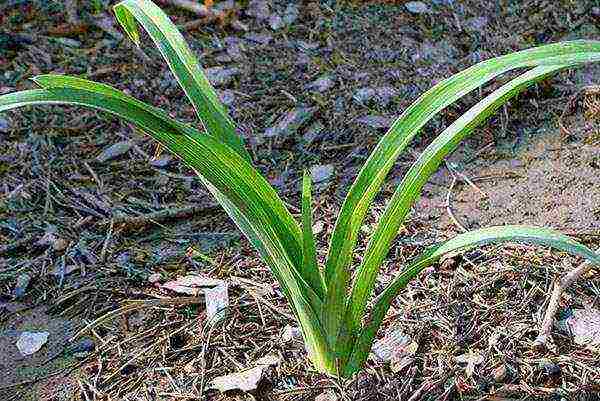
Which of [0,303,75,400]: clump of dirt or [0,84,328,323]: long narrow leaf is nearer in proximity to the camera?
[0,84,328,323]: long narrow leaf

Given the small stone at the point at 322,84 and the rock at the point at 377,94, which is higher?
the rock at the point at 377,94

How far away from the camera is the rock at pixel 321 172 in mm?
1948

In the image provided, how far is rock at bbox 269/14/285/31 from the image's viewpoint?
2518 mm

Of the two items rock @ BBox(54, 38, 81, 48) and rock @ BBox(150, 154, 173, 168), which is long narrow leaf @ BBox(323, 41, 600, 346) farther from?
rock @ BBox(54, 38, 81, 48)

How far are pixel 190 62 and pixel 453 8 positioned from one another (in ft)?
4.84

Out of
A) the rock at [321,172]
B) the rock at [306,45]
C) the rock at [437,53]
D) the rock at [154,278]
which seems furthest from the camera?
the rock at [306,45]

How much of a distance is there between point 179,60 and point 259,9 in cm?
144

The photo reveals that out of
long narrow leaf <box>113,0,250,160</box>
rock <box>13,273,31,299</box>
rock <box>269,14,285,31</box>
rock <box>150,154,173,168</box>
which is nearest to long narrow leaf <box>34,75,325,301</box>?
long narrow leaf <box>113,0,250,160</box>

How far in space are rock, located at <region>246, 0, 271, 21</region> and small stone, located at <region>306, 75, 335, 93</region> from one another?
412 mm

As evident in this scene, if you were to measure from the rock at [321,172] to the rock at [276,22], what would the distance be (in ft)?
2.26

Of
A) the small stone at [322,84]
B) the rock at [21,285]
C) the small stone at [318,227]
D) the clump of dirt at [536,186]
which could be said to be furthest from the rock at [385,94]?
the rock at [21,285]

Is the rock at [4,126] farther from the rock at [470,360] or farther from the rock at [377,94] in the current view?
the rock at [470,360]

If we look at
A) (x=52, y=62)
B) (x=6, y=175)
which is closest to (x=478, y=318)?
(x=6, y=175)

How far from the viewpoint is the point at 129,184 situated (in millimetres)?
2000
